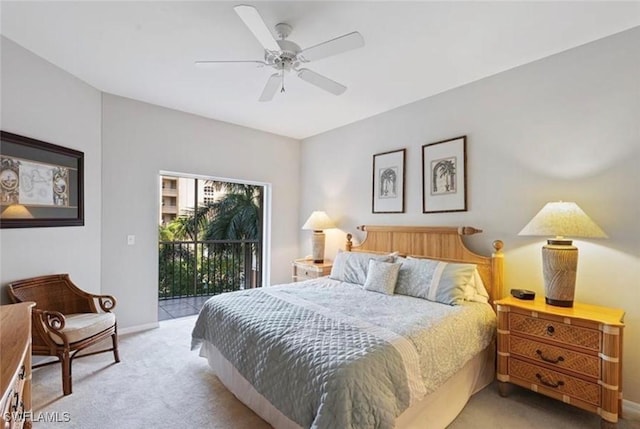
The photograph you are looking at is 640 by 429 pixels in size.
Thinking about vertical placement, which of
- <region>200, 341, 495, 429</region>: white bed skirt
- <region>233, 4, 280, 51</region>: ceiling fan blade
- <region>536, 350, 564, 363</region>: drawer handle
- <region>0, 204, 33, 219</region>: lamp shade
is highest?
<region>233, 4, 280, 51</region>: ceiling fan blade

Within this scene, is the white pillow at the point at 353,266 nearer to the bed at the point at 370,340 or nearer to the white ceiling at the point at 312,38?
the bed at the point at 370,340

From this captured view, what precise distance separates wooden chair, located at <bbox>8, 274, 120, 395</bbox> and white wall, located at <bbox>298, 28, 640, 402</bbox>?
3216 millimetres

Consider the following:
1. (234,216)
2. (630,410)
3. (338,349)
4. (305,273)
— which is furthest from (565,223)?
(234,216)

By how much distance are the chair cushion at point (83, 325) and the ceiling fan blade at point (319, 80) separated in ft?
8.72

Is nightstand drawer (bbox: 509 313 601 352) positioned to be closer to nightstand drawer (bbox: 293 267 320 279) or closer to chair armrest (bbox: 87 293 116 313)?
nightstand drawer (bbox: 293 267 320 279)

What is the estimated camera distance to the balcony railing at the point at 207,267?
16.9 ft

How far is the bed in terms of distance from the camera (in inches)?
61.6

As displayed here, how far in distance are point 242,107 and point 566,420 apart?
4133mm

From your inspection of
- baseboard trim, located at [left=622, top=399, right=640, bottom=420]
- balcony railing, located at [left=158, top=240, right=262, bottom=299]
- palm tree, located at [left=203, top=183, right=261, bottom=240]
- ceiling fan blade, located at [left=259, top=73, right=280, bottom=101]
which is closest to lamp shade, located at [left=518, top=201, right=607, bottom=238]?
baseboard trim, located at [left=622, top=399, right=640, bottom=420]

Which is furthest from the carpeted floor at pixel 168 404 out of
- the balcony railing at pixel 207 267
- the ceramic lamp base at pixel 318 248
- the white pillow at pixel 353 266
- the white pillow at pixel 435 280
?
the balcony railing at pixel 207 267

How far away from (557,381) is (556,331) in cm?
34

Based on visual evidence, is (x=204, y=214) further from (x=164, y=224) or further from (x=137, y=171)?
(x=137, y=171)

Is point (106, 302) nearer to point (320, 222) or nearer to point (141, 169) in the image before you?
point (141, 169)

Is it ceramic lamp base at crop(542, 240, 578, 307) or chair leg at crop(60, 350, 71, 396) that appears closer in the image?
ceramic lamp base at crop(542, 240, 578, 307)
